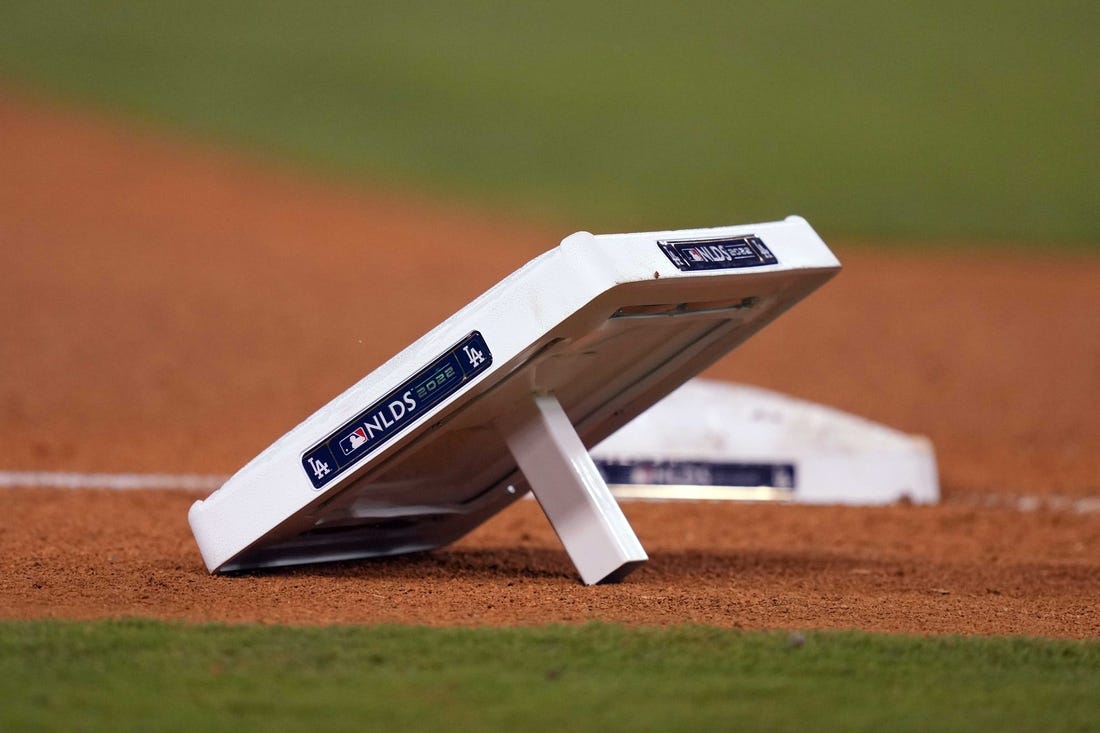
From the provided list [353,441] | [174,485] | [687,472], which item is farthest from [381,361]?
[353,441]

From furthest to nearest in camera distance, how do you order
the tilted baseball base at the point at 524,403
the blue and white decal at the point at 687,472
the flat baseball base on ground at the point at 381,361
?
Result: the blue and white decal at the point at 687,472 < the flat baseball base on ground at the point at 381,361 < the tilted baseball base at the point at 524,403

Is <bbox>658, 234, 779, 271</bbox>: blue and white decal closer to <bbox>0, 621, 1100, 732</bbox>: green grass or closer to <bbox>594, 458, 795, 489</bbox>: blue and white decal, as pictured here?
<bbox>0, 621, 1100, 732</bbox>: green grass

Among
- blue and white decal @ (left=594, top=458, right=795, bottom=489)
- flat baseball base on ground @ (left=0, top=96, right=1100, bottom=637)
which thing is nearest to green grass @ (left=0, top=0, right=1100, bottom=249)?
flat baseball base on ground @ (left=0, top=96, right=1100, bottom=637)

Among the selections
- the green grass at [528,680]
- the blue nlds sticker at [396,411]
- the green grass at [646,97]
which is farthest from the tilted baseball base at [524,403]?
the green grass at [646,97]

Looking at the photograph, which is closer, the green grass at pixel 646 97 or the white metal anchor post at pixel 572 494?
the white metal anchor post at pixel 572 494

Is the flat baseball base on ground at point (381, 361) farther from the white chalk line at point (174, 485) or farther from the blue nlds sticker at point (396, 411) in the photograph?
the blue nlds sticker at point (396, 411)

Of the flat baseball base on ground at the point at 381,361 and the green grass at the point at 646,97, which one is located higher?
the green grass at the point at 646,97
